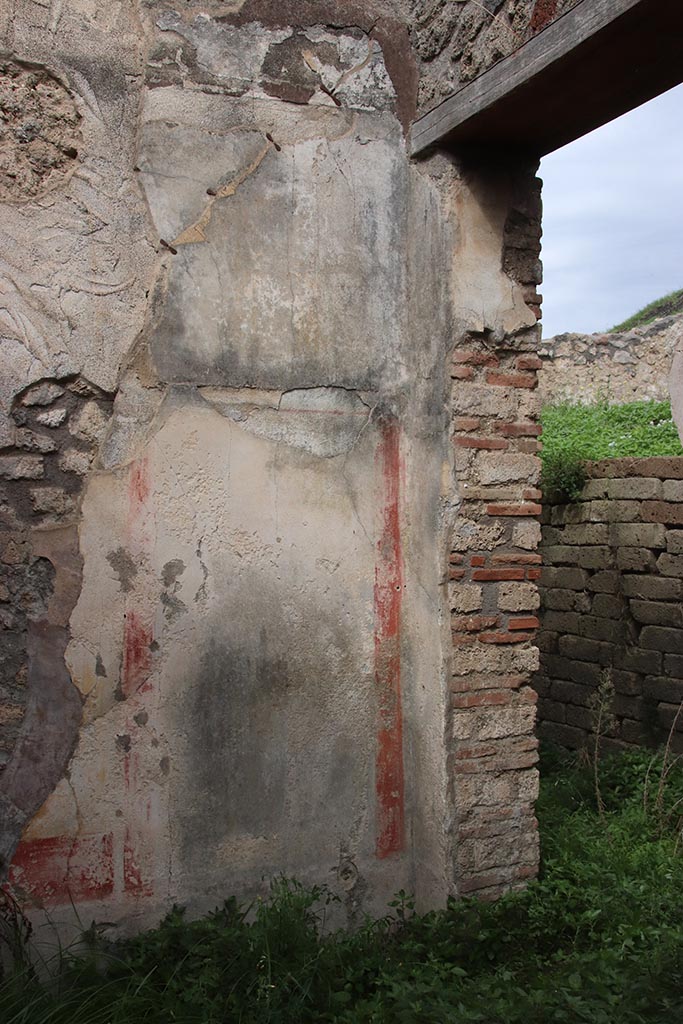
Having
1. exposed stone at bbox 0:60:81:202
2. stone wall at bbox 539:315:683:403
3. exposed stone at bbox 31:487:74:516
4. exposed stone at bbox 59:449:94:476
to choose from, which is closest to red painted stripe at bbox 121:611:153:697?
exposed stone at bbox 31:487:74:516

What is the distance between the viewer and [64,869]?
3.19m

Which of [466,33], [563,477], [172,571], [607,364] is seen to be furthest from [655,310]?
[172,571]

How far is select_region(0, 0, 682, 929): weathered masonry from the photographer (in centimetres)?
323

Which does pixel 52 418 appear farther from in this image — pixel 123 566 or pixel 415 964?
pixel 415 964

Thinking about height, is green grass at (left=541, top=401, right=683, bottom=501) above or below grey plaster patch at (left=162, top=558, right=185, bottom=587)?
above

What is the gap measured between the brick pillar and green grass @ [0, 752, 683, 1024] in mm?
222

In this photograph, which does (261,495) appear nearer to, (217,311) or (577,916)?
(217,311)

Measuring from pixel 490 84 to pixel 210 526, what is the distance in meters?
1.82

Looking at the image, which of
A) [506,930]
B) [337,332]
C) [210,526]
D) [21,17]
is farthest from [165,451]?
[506,930]

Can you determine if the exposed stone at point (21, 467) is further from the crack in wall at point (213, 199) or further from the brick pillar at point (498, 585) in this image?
the brick pillar at point (498, 585)

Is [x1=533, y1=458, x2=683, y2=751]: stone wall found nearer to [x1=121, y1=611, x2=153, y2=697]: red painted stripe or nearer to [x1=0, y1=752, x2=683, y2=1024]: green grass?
[x1=0, y1=752, x2=683, y2=1024]: green grass

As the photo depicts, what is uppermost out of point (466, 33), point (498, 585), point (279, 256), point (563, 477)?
point (466, 33)

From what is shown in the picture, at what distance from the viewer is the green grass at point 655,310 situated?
13578mm

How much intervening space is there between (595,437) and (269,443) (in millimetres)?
4803
